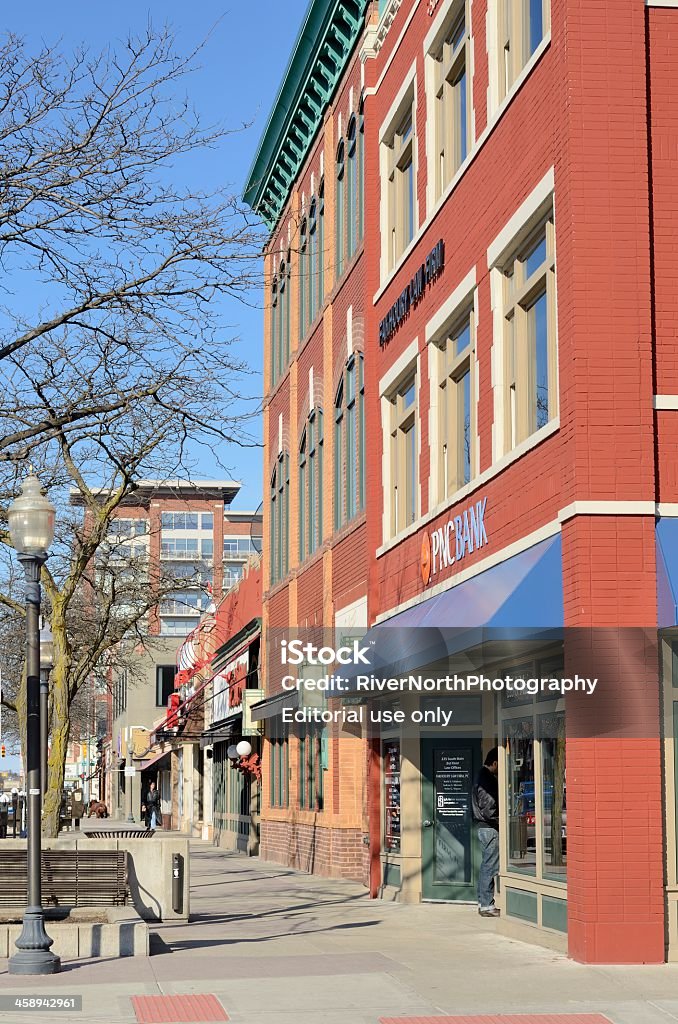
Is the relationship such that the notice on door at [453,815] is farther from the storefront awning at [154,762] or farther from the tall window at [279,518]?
the storefront awning at [154,762]

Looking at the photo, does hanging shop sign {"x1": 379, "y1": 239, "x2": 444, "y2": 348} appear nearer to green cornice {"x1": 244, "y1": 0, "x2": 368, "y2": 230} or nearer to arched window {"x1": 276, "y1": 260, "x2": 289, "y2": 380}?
green cornice {"x1": 244, "y1": 0, "x2": 368, "y2": 230}

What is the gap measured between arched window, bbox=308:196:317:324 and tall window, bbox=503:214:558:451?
12.5 meters

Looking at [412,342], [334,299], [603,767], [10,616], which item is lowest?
[603,767]

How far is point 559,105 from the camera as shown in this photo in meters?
13.6

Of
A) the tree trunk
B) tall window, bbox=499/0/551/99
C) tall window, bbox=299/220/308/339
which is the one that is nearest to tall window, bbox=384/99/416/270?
tall window, bbox=499/0/551/99

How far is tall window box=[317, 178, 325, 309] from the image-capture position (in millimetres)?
27047

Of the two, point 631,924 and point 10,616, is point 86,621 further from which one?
point 631,924

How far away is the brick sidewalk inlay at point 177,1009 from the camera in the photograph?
9.87m

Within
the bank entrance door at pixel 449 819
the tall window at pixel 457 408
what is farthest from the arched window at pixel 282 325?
the bank entrance door at pixel 449 819

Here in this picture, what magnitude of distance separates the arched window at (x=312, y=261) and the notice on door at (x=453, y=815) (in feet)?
37.8

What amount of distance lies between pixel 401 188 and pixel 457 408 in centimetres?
489

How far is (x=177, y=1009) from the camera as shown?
1029 cm

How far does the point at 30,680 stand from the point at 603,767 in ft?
15.6

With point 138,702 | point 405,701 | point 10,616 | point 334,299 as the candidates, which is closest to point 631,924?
point 405,701
